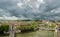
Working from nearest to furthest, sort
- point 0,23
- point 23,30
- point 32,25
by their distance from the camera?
point 0,23
point 23,30
point 32,25

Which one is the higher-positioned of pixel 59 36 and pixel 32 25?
pixel 32 25

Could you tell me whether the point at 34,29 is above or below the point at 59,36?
above

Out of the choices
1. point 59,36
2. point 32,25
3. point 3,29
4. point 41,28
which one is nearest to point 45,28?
point 41,28

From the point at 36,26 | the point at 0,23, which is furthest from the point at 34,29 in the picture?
the point at 0,23

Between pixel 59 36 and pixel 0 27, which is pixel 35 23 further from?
pixel 59 36

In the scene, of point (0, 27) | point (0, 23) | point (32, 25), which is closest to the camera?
point (0, 27)

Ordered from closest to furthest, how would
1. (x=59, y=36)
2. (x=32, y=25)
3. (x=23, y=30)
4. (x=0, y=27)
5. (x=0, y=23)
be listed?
(x=59, y=36) < (x=0, y=27) < (x=0, y=23) < (x=23, y=30) < (x=32, y=25)

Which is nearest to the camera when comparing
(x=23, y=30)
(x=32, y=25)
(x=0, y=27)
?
(x=0, y=27)

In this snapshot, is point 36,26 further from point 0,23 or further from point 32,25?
point 0,23

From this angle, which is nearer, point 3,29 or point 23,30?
point 3,29

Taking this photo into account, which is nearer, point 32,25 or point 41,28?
point 41,28
